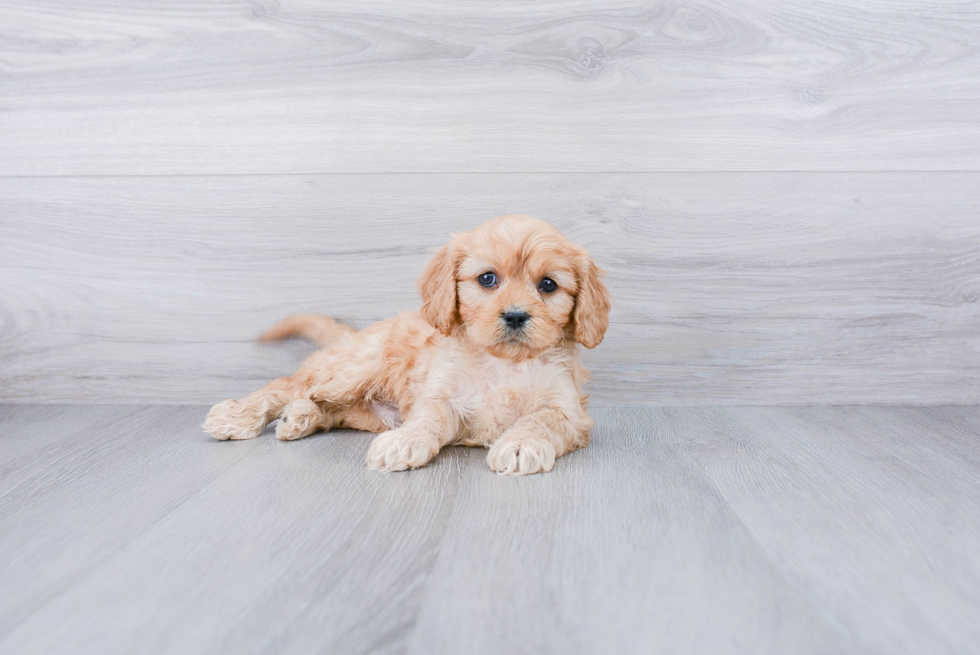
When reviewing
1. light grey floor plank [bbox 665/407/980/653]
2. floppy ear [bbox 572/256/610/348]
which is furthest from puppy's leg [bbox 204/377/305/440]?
light grey floor plank [bbox 665/407/980/653]

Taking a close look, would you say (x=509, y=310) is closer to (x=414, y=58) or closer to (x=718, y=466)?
(x=718, y=466)

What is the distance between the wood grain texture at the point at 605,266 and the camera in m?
2.25

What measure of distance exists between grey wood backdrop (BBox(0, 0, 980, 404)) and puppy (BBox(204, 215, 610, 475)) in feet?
1.41

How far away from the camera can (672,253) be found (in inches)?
A: 88.7

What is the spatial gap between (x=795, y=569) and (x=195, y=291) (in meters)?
2.15

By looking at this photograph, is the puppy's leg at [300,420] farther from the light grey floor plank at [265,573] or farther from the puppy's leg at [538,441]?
the puppy's leg at [538,441]

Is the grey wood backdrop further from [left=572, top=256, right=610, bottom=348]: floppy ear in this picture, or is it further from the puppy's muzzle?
the puppy's muzzle

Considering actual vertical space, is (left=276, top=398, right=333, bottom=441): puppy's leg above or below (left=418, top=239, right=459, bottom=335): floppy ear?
below

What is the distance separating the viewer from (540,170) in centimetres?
223

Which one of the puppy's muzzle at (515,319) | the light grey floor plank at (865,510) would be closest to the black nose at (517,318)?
the puppy's muzzle at (515,319)

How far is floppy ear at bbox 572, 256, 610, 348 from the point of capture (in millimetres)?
1696

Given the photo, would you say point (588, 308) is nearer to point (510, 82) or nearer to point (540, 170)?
point (540, 170)

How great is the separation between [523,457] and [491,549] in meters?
0.43

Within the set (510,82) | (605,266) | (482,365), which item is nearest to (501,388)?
(482,365)
